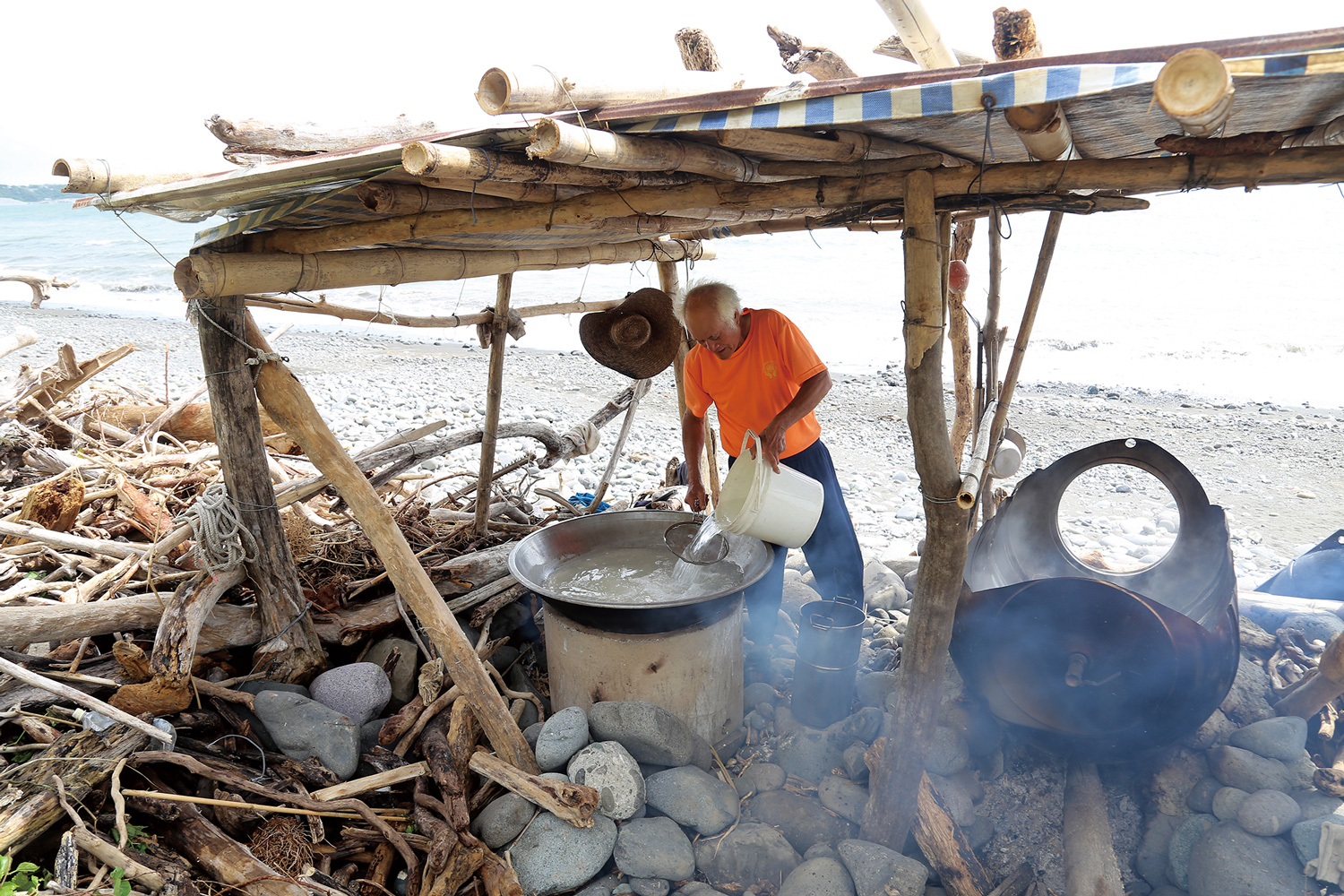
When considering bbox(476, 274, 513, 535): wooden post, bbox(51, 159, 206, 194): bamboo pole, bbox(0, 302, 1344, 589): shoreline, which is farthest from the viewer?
bbox(0, 302, 1344, 589): shoreline

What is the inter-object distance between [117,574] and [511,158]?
3.46 m

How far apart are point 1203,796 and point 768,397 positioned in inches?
109

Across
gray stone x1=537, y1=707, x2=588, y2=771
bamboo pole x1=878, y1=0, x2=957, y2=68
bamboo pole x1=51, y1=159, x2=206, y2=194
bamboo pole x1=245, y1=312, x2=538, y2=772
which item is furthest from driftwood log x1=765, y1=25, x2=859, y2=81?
gray stone x1=537, y1=707, x2=588, y2=771

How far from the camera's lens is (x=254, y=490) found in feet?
12.2

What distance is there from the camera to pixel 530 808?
3.42 metres

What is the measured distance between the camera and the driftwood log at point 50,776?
2725 mm

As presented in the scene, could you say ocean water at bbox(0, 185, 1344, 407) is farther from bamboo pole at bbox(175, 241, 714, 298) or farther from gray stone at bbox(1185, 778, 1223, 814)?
gray stone at bbox(1185, 778, 1223, 814)

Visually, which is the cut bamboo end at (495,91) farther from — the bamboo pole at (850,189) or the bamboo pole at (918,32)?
the bamboo pole at (918,32)

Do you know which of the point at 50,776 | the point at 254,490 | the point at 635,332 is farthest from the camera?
the point at 635,332

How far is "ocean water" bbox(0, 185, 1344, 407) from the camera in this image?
15719 mm

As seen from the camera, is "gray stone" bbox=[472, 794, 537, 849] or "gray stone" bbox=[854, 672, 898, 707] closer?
"gray stone" bbox=[472, 794, 537, 849]

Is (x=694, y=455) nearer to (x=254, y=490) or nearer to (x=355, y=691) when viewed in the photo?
(x=355, y=691)

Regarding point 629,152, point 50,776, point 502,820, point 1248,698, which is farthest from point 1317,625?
point 50,776

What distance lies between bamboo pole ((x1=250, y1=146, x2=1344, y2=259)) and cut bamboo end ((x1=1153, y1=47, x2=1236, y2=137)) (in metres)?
1.08
